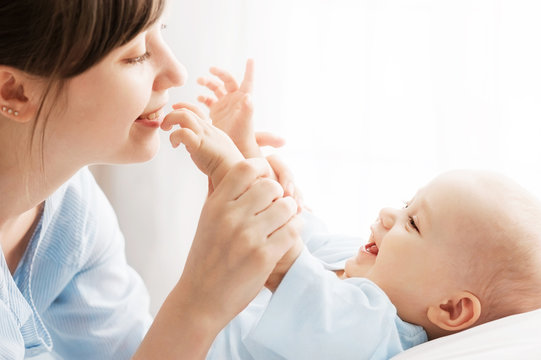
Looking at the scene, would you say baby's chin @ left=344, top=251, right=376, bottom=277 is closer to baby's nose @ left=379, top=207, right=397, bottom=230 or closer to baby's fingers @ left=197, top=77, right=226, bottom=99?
baby's nose @ left=379, top=207, right=397, bottom=230

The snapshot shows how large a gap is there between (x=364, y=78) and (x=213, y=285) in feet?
3.24

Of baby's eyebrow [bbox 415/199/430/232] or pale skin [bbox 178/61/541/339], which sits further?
baby's eyebrow [bbox 415/199/430/232]

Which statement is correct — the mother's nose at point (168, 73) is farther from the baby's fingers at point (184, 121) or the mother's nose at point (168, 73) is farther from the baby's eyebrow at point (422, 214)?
the baby's eyebrow at point (422, 214)

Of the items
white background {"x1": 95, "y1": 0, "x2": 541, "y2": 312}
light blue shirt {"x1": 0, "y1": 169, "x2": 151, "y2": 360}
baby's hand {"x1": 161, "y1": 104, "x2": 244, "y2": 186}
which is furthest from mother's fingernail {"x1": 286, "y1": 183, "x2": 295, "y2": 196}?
white background {"x1": 95, "y1": 0, "x2": 541, "y2": 312}

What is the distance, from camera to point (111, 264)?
4.97ft

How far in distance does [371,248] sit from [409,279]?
14 cm

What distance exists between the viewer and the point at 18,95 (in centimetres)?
103

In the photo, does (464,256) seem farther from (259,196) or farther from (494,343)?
(259,196)

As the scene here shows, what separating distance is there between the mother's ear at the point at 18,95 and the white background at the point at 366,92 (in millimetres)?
982

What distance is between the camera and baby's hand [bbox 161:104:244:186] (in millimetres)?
1027

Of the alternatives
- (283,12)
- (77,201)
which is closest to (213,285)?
(77,201)

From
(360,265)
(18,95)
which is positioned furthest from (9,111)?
(360,265)

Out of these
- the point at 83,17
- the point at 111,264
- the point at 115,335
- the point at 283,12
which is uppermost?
the point at 83,17

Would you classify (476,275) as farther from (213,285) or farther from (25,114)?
(25,114)
